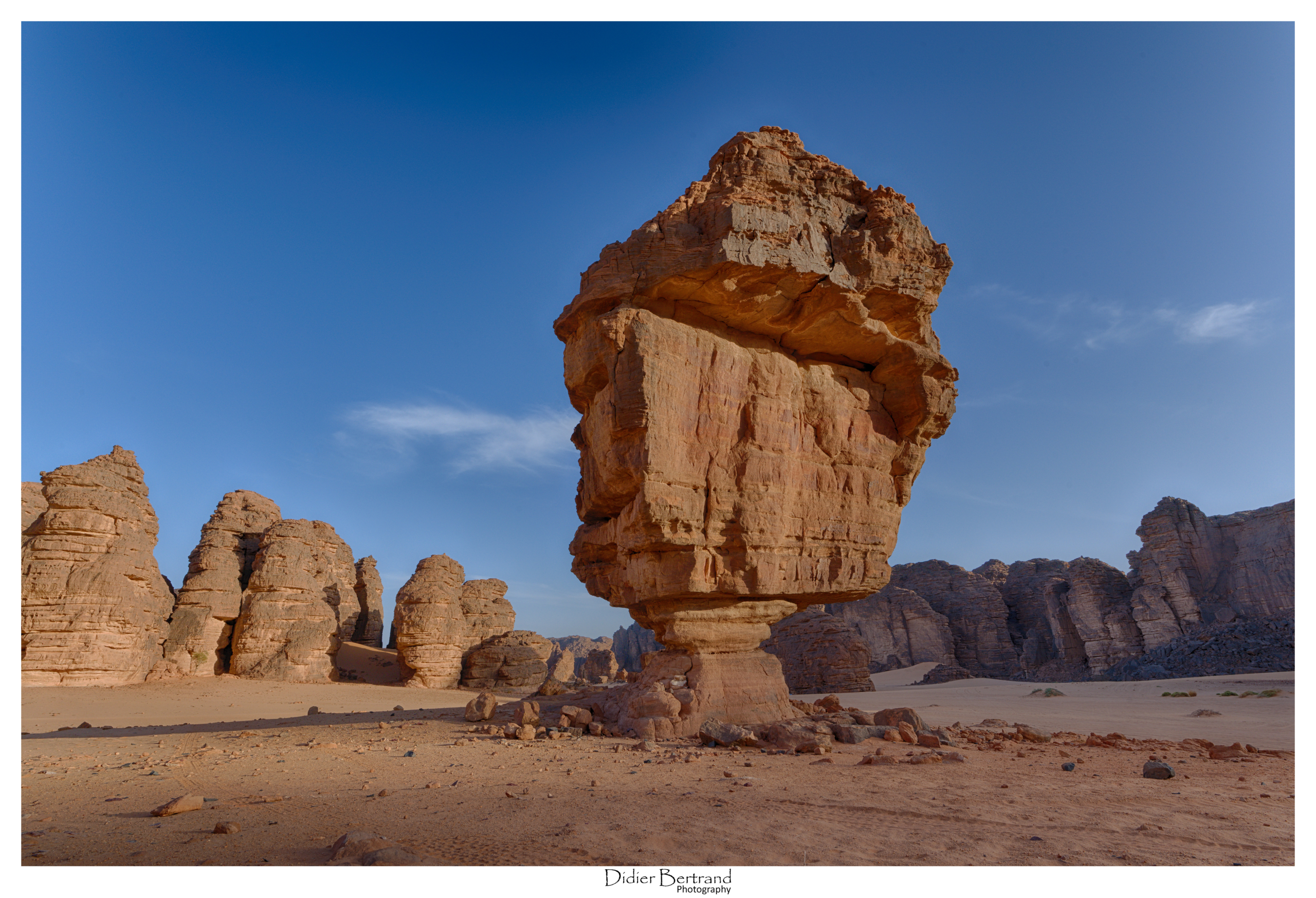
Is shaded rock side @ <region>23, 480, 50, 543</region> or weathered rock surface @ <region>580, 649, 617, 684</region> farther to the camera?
weathered rock surface @ <region>580, 649, 617, 684</region>

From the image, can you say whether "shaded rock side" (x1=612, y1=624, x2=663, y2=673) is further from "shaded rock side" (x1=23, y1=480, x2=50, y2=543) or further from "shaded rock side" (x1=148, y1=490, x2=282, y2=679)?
"shaded rock side" (x1=23, y1=480, x2=50, y2=543)

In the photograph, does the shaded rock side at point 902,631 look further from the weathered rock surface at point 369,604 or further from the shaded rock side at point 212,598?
the shaded rock side at point 212,598

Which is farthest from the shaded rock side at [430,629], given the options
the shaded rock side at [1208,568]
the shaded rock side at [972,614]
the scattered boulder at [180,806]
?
the shaded rock side at [1208,568]

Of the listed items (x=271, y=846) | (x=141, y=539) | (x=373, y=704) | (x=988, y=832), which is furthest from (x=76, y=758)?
(x=141, y=539)

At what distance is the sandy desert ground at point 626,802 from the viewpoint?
405cm

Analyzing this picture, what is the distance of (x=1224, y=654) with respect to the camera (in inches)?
1347

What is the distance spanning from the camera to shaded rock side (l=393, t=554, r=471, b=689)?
101 ft


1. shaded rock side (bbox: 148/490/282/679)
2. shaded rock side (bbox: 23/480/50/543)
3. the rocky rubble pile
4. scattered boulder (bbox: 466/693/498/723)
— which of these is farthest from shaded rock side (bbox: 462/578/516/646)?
the rocky rubble pile

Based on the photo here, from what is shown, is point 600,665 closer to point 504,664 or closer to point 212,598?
point 504,664

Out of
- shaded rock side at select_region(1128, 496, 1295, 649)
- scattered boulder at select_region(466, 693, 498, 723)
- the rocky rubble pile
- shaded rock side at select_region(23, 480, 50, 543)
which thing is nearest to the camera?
scattered boulder at select_region(466, 693, 498, 723)

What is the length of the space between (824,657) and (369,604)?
30876 mm

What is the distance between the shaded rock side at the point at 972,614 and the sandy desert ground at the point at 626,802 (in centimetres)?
4552

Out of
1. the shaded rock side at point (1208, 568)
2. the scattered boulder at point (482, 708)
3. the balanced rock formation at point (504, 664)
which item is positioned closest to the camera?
the scattered boulder at point (482, 708)

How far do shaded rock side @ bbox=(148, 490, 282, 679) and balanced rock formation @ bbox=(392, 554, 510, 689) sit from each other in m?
7.08
